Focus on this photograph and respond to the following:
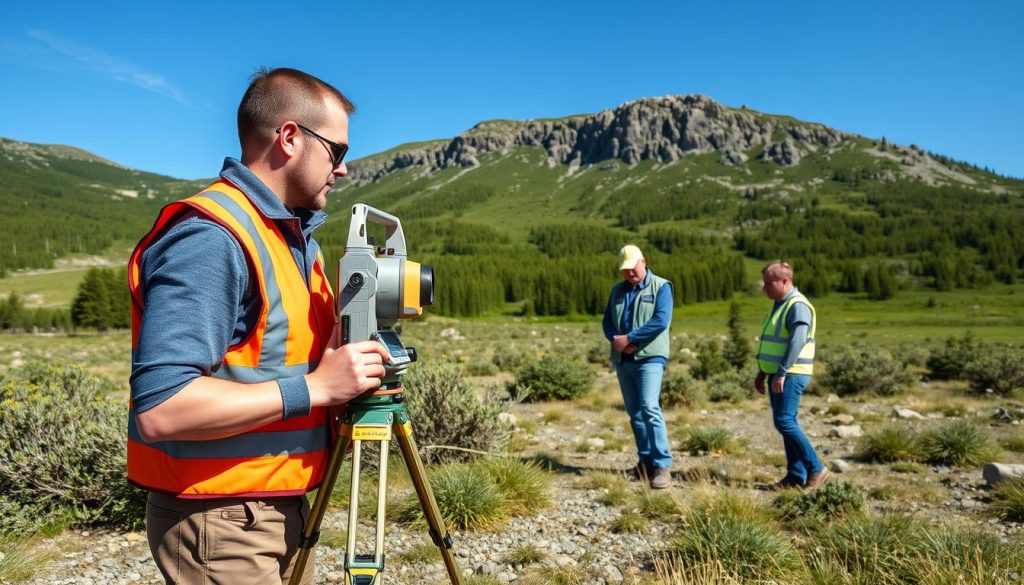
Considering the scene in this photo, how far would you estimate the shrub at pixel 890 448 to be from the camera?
7.71 m

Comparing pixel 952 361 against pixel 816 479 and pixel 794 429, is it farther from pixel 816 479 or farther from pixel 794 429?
pixel 794 429

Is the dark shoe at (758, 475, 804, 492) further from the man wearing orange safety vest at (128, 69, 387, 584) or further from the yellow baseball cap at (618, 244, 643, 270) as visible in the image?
the man wearing orange safety vest at (128, 69, 387, 584)

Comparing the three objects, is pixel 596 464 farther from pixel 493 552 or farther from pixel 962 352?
pixel 962 352

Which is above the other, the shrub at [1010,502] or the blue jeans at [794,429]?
the blue jeans at [794,429]

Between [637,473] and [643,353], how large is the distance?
1.52 metres

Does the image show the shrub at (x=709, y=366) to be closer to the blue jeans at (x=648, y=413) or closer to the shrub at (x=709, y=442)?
the shrub at (x=709, y=442)

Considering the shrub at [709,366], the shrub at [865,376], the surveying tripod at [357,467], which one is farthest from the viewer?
the shrub at [709,366]

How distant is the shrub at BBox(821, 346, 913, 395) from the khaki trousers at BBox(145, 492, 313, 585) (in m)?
14.6

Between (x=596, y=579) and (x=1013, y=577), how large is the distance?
2.65 meters

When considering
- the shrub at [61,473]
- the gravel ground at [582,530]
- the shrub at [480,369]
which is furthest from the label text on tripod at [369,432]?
the shrub at [480,369]

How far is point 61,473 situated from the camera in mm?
5328

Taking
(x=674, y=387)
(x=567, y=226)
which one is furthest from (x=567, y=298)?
(x=674, y=387)

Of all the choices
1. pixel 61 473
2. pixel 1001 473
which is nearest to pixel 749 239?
pixel 1001 473

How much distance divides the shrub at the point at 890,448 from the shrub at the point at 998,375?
7.75 m
